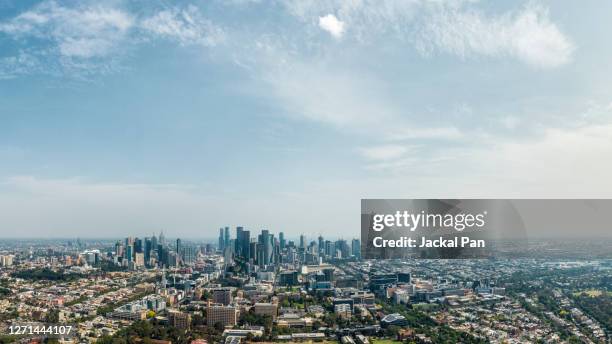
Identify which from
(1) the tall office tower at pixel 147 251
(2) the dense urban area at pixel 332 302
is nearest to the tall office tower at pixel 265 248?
(2) the dense urban area at pixel 332 302

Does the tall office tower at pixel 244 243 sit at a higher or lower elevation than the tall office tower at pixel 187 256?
higher

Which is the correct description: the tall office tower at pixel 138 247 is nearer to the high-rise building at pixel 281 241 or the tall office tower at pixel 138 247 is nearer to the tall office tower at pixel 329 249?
the high-rise building at pixel 281 241

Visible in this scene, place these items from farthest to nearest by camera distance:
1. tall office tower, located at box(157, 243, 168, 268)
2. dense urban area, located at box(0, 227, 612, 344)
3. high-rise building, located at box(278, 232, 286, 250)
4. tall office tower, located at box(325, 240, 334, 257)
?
high-rise building, located at box(278, 232, 286, 250)
tall office tower, located at box(325, 240, 334, 257)
tall office tower, located at box(157, 243, 168, 268)
dense urban area, located at box(0, 227, 612, 344)

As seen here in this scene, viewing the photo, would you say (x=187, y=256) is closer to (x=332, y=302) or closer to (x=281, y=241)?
(x=281, y=241)

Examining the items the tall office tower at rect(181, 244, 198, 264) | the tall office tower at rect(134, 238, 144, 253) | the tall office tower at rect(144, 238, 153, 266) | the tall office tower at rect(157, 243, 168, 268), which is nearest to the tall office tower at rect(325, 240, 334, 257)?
the tall office tower at rect(181, 244, 198, 264)

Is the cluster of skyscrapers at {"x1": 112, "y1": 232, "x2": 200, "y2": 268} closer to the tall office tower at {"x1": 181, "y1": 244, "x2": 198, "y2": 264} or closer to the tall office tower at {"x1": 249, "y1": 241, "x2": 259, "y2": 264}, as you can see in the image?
the tall office tower at {"x1": 181, "y1": 244, "x2": 198, "y2": 264}

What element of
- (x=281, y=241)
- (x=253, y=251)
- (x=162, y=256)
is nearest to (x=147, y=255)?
(x=162, y=256)

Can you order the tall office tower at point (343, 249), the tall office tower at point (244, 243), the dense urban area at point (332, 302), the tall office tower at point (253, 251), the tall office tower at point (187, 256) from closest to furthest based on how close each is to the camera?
1. the dense urban area at point (332, 302)
2. the tall office tower at point (253, 251)
3. the tall office tower at point (244, 243)
4. the tall office tower at point (343, 249)
5. the tall office tower at point (187, 256)

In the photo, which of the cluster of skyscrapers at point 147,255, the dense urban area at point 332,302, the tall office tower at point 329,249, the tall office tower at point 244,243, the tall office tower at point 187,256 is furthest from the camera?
the tall office tower at point 329,249
